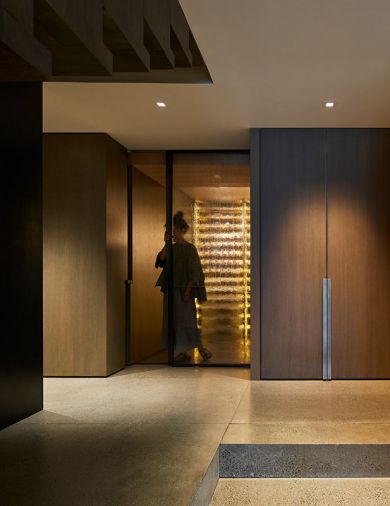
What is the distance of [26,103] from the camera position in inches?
182

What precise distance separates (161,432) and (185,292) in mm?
3108

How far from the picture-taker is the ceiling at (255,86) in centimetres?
350

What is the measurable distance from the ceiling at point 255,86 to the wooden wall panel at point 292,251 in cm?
33

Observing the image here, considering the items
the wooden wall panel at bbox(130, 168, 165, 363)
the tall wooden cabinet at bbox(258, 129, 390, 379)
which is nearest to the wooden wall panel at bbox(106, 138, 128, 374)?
the wooden wall panel at bbox(130, 168, 165, 363)

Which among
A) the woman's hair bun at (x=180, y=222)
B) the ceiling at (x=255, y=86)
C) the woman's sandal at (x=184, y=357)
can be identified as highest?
the ceiling at (x=255, y=86)

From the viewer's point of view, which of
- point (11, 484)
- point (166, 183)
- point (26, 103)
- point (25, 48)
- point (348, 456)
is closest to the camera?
point (25, 48)

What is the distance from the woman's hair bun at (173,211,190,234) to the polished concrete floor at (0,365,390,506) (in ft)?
5.62

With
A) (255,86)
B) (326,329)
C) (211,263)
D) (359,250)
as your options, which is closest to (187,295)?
(211,263)

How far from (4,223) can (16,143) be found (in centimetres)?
59

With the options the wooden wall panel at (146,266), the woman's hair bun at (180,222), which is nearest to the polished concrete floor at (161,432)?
the wooden wall panel at (146,266)

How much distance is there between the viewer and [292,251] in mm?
6273

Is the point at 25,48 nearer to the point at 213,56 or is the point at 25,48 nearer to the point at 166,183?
the point at 213,56

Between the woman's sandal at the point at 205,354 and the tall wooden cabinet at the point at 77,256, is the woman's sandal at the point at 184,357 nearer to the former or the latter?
the woman's sandal at the point at 205,354

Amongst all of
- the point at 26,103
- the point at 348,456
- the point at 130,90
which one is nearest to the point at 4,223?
the point at 26,103
